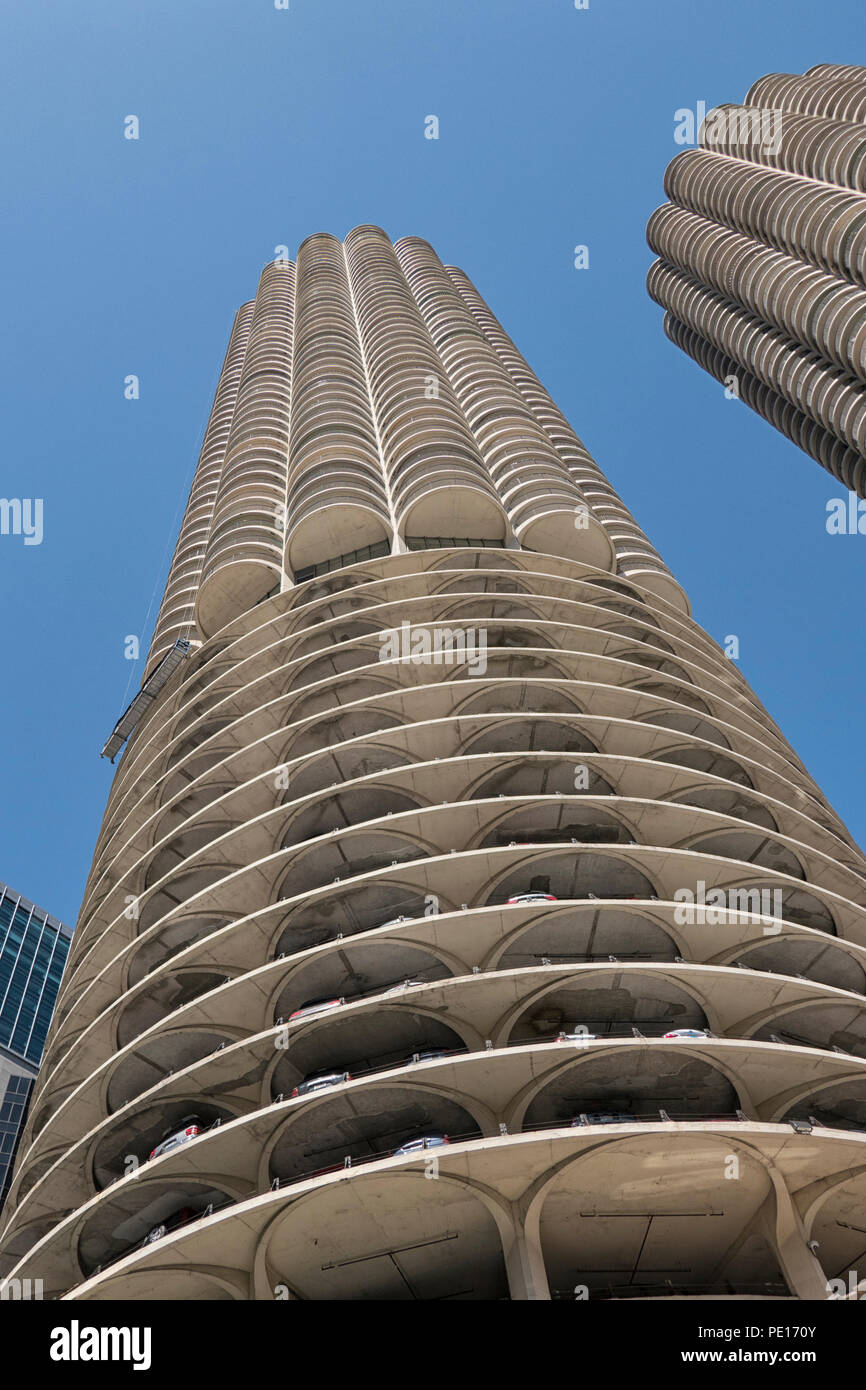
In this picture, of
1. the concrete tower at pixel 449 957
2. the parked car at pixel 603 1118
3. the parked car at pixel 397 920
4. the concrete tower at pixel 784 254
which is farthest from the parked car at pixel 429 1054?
the concrete tower at pixel 784 254

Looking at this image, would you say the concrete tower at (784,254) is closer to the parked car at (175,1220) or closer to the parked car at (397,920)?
the parked car at (397,920)

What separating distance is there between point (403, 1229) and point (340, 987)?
6750 millimetres

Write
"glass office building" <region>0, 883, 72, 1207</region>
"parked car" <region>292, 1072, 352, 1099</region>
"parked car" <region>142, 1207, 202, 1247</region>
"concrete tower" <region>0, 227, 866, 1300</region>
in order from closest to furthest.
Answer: "concrete tower" <region>0, 227, 866, 1300</region>, "parked car" <region>292, 1072, 352, 1099</region>, "parked car" <region>142, 1207, 202, 1247</region>, "glass office building" <region>0, 883, 72, 1207</region>

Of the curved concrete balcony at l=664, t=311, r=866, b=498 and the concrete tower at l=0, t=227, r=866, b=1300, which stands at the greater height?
the curved concrete balcony at l=664, t=311, r=866, b=498

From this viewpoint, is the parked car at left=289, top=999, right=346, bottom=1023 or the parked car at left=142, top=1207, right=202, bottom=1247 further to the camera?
the parked car at left=289, top=999, right=346, bottom=1023

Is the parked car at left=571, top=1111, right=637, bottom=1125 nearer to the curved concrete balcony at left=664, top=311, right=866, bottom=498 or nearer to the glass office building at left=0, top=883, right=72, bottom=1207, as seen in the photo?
the glass office building at left=0, top=883, right=72, bottom=1207

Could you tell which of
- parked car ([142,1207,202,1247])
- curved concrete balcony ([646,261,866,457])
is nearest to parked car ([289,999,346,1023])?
parked car ([142,1207,202,1247])

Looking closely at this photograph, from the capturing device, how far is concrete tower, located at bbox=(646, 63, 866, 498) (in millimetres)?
68750

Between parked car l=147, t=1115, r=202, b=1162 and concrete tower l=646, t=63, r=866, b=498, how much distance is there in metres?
56.2

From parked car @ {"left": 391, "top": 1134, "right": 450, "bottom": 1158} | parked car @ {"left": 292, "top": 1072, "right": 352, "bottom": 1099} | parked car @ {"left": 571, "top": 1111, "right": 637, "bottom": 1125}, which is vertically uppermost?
parked car @ {"left": 292, "top": 1072, "right": 352, "bottom": 1099}

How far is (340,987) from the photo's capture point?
25734 millimetres

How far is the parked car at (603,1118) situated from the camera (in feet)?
66.3

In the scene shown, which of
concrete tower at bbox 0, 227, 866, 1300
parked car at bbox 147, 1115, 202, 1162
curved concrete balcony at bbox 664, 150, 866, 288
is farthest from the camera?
curved concrete balcony at bbox 664, 150, 866, 288
